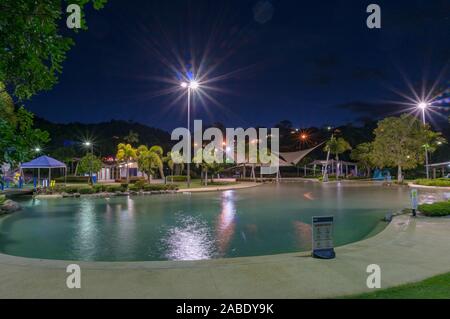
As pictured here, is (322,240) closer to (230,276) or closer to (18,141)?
(230,276)

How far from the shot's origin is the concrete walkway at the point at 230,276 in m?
4.99

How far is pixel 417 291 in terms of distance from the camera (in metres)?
4.88

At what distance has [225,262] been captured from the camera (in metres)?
6.73

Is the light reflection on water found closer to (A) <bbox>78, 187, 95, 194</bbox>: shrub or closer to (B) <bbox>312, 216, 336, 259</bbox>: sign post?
(B) <bbox>312, 216, 336, 259</bbox>: sign post

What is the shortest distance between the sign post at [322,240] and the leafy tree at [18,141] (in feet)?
17.6

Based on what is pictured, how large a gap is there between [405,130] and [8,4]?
48932 millimetres

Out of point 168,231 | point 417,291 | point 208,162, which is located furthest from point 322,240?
point 208,162

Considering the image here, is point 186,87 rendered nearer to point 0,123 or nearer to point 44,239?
point 44,239

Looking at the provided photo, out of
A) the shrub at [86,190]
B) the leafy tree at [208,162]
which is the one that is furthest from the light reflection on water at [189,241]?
the leafy tree at [208,162]

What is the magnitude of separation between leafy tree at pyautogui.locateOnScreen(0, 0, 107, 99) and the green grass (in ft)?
16.1

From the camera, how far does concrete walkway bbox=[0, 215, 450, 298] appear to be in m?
4.99

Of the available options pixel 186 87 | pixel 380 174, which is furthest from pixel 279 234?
pixel 380 174

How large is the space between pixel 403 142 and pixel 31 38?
4907 centimetres
